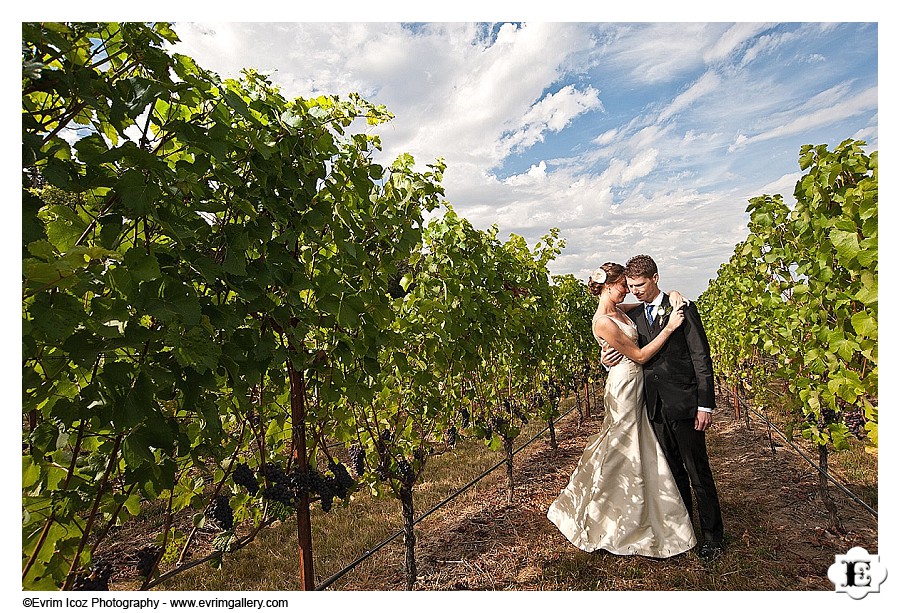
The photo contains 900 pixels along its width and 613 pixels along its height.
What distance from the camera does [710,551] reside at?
328 centimetres

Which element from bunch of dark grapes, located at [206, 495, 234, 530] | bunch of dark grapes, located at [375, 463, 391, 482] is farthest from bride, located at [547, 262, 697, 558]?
bunch of dark grapes, located at [206, 495, 234, 530]

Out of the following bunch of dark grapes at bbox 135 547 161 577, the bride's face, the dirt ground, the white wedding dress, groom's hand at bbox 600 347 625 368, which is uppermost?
the bride's face

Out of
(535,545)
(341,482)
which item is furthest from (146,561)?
(535,545)

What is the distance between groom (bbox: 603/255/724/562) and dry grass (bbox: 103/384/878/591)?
0.37 meters

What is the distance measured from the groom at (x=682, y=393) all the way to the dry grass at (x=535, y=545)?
0.37 metres

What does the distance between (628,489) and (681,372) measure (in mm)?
780

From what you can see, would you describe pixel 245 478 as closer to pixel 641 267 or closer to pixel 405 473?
pixel 405 473

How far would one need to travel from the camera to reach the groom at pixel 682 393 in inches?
124

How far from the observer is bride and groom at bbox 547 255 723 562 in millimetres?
3223

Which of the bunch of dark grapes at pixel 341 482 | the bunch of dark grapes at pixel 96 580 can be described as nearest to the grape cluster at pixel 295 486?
the bunch of dark grapes at pixel 341 482

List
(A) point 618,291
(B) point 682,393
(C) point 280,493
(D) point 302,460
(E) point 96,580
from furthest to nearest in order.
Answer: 1. (A) point 618,291
2. (B) point 682,393
3. (D) point 302,460
4. (C) point 280,493
5. (E) point 96,580

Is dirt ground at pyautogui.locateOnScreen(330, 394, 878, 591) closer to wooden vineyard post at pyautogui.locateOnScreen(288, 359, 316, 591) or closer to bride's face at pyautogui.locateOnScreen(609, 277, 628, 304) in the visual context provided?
wooden vineyard post at pyautogui.locateOnScreen(288, 359, 316, 591)
